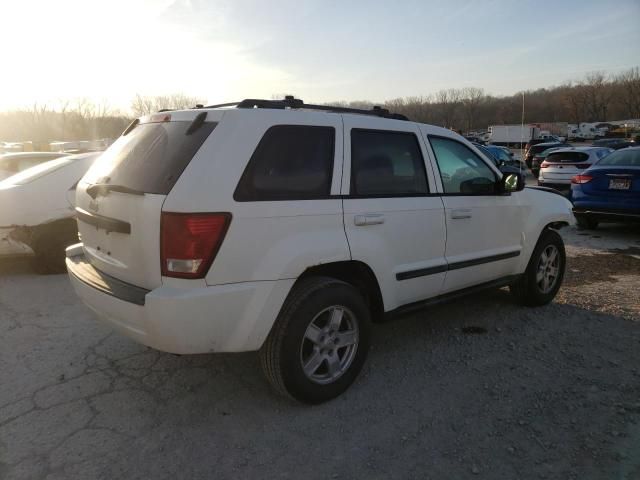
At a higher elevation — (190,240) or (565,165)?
(565,165)

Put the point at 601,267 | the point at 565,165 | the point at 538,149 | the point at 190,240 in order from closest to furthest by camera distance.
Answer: the point at 190,240 < the point at 601,267 < the point at 565,165 < the point at 538,149

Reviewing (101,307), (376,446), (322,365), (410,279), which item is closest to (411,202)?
(410,279)

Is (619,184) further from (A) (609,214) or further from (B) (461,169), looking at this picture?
(B) (461,169)

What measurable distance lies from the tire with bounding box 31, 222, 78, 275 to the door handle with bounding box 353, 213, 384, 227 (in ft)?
13.8

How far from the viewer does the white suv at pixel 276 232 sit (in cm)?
251

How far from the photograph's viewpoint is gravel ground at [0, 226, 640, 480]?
247 cm

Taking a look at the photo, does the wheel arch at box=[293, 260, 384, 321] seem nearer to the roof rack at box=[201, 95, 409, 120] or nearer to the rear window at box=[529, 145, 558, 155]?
the roof rack at box=[201, 95, 409, 120]

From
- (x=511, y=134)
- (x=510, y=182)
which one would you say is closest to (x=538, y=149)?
(x=510, y=182)

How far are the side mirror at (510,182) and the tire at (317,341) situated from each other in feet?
5.86

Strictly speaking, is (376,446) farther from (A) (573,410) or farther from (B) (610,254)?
(B) (610,254)

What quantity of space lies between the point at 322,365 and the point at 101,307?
1.46 m

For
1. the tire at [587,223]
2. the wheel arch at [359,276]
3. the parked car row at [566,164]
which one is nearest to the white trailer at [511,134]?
the parked car row at [566,164]

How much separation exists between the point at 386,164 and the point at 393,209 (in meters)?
0.35

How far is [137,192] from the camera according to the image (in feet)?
8.76
